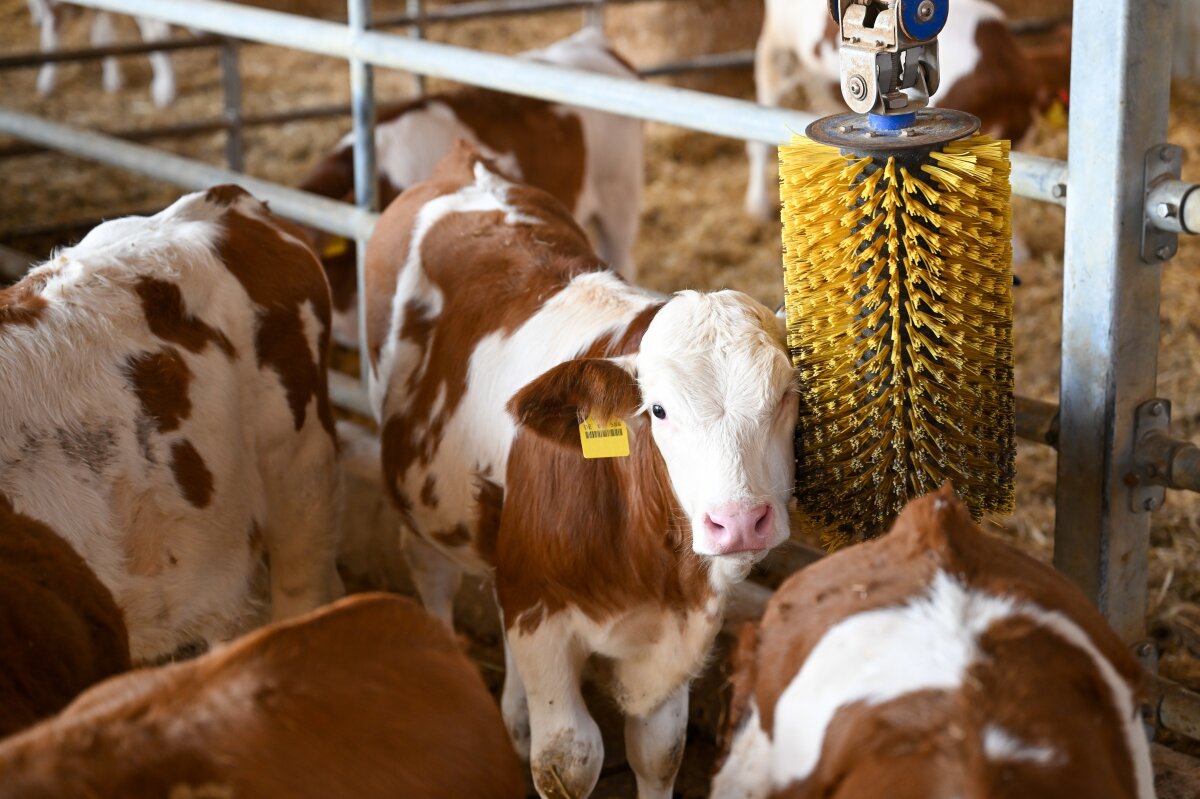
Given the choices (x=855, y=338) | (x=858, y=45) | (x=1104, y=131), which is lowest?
(x=855, y=338)

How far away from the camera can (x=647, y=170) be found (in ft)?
28.6

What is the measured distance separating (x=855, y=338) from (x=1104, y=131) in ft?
1.99

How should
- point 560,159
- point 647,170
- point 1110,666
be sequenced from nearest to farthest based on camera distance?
point 1110,666, point 560,159, point 647,170

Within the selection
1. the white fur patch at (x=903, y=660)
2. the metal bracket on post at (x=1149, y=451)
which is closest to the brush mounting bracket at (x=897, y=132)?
the metal bracket on post at (x=1149, y=451)

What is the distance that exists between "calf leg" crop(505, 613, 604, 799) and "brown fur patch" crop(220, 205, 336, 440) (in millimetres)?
812

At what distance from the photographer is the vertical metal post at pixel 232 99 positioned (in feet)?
24.1

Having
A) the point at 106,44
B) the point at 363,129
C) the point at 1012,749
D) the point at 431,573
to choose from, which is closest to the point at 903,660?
the point at 1012,749

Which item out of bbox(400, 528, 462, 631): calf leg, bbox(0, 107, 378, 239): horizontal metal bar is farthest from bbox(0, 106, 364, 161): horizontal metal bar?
bbox(400, 528, 462, 631): calf leg

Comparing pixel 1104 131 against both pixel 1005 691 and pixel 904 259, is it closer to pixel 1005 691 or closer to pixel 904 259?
pixel 904 259

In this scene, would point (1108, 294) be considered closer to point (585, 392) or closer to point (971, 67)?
point (585, 392)

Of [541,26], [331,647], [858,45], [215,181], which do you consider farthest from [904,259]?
[541,26]

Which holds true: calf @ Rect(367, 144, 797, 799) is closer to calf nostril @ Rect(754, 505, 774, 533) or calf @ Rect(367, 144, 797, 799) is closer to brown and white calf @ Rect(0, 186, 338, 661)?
calf nostril @ Rect(754, 505, 774, 533)

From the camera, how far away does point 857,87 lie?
8.20ft

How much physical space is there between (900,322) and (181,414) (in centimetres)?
152
